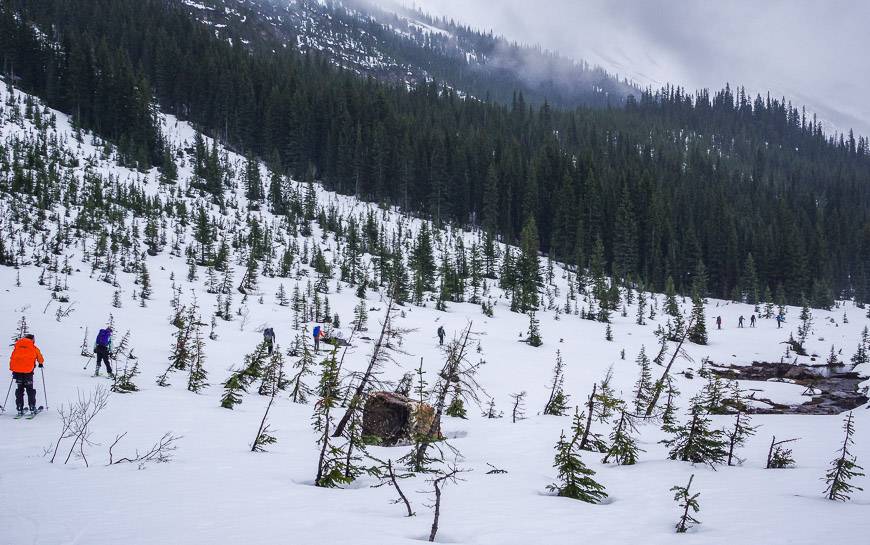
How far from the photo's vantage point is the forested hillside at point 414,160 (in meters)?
56.4

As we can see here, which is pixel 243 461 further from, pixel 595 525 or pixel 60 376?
pixel 60 376

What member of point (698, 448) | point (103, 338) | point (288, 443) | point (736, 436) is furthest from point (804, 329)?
point (103, 338)

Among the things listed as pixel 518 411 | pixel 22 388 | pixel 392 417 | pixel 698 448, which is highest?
pixel 698 448

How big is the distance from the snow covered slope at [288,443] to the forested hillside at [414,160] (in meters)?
21.3

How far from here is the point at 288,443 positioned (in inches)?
392

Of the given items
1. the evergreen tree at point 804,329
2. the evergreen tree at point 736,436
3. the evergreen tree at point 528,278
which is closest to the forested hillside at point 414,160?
the evergreen tree at point 528,278

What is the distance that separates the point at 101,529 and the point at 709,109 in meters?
212

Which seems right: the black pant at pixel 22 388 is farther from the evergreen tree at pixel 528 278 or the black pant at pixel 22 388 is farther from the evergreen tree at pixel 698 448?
the evergreen tree at pixel 528 278

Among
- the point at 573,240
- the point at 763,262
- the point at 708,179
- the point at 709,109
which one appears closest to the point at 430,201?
the point at 573,240

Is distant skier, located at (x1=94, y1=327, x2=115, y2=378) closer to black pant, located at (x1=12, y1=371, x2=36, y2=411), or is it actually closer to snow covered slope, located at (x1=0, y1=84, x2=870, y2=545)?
snow covered slope, located at (x1=0, y1=84, x2=870, y2=545)

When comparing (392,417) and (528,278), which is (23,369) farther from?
(528,278)

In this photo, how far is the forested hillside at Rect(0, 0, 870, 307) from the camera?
5641cm

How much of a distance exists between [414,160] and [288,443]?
61.2 metres

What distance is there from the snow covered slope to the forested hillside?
21.3 m
